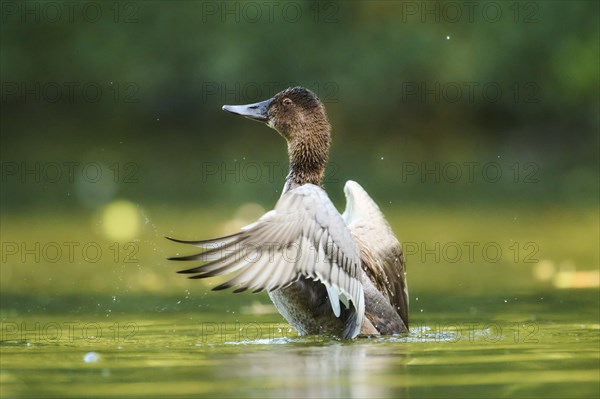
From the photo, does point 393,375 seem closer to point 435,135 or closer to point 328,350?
point 328,350

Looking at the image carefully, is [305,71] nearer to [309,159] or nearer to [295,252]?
[309,159]

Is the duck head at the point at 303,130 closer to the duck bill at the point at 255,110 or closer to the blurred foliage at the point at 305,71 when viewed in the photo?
the duck bill at the point at 255,110

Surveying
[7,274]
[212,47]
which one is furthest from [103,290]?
[212,47]

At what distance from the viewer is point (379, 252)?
32.8 ft

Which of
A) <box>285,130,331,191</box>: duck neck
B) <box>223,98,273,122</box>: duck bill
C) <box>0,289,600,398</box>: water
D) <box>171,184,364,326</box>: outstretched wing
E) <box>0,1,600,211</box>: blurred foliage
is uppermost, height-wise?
<box>0,1,600,211</box>: blurred foliage

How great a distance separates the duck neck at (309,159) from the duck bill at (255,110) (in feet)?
2.18

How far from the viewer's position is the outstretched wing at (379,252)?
970 cm

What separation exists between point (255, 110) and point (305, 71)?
20924 millimetres

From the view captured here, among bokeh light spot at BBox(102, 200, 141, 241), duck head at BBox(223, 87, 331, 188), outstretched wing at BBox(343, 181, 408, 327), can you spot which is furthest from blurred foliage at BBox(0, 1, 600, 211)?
outstretched wing at BBox(343, 181, 408, 327)

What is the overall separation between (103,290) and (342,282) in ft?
12.6

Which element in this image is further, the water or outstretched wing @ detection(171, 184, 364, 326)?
outstretched wing @ detection(171, 184, 364, 326)

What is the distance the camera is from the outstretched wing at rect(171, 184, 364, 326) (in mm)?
7922

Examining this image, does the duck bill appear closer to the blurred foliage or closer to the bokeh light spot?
the bokeh light spot

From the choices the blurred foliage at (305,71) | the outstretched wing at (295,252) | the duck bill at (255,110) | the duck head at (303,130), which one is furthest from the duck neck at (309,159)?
the blurred foliage at (305,71)
